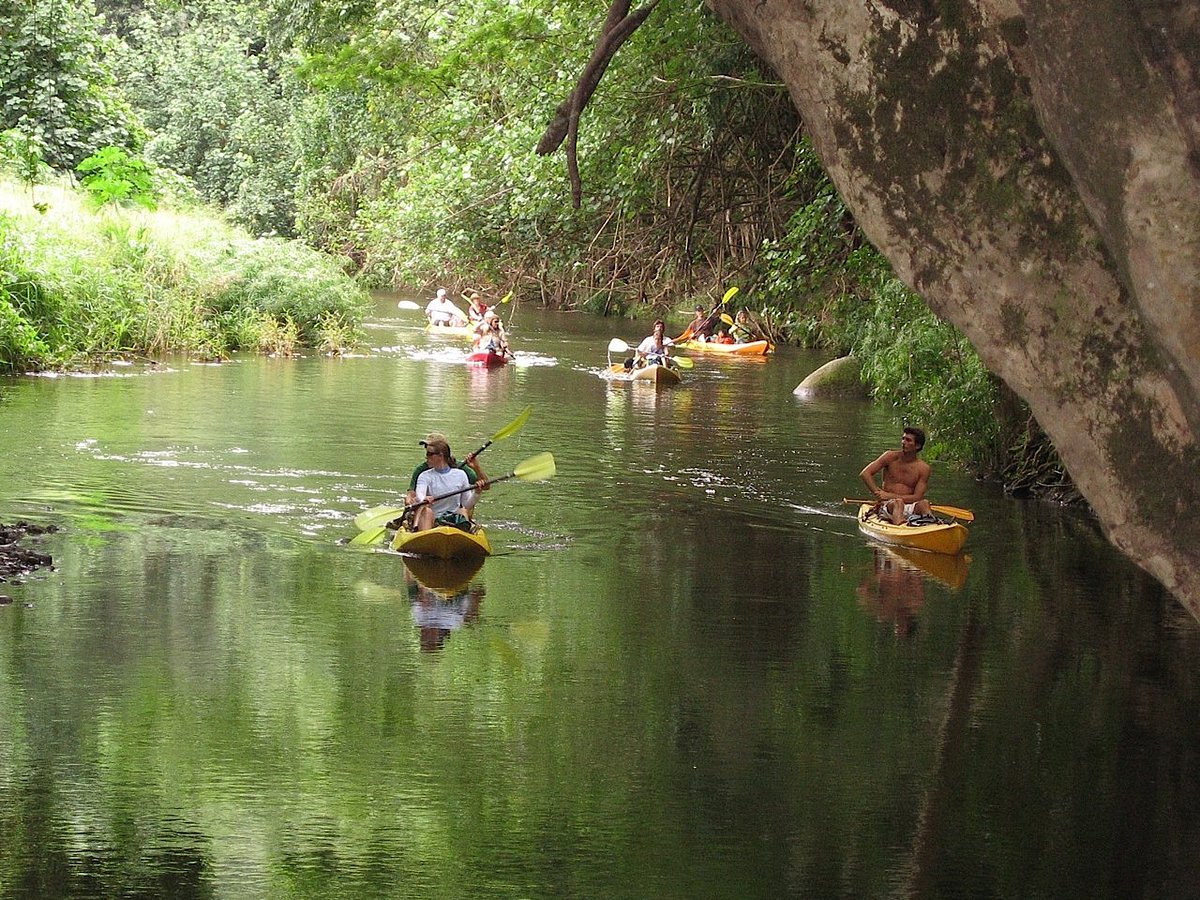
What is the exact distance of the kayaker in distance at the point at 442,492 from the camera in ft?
41.1

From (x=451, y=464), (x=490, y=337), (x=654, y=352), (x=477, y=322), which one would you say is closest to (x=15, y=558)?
(x=451, y=464)

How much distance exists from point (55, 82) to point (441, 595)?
80.2 ft

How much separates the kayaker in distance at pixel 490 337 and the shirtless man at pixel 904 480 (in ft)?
50.8

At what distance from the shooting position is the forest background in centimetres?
1766

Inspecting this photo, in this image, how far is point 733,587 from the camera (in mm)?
11875

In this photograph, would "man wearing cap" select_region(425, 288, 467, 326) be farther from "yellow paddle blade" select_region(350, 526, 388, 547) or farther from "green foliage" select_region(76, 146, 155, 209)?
"yellow paddle blade" select_region(350, 526, 388, 547)

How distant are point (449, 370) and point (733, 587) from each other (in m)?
16.4

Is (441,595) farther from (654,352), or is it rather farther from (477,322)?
(477,322)

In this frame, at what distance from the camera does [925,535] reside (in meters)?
13.7

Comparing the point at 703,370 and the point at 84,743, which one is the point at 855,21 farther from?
the point at 703,370

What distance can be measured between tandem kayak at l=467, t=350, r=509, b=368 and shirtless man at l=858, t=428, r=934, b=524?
1502 centimetres

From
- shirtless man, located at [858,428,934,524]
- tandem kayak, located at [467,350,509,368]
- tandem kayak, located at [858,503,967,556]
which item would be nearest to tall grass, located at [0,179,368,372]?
tandem kayak, located at [467,350,509,368]

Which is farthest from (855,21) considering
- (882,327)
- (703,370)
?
(703,370)

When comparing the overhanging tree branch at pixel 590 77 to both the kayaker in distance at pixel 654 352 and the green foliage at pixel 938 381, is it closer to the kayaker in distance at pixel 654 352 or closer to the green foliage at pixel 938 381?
the green foliage at pixel 938 381
